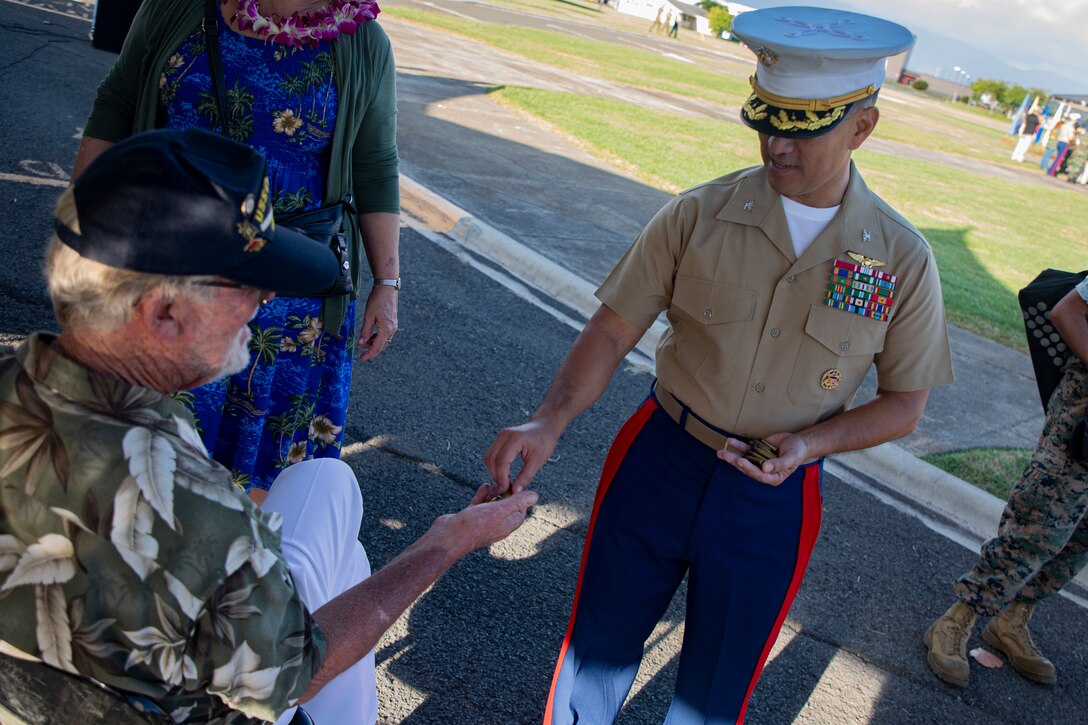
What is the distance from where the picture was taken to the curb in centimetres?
Answer: 507

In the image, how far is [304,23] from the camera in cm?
249

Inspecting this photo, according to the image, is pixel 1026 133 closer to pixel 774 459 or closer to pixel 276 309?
pixel 774 459

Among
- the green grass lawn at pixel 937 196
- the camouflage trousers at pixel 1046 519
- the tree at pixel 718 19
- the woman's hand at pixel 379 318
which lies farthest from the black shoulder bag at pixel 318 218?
the tree at pixel 718 19

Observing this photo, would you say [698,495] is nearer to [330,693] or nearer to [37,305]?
[330,693]

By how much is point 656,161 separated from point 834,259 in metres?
10.9

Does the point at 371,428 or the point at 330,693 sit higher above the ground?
the point at 330,693

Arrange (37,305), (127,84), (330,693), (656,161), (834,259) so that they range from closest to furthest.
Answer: (330,693) < (834,259) < (127,84) < (37,305) < (656,161)

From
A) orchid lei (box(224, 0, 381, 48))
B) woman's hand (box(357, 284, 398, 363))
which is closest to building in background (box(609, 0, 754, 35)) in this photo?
woman's hand (box(357, 284, 398, 363))

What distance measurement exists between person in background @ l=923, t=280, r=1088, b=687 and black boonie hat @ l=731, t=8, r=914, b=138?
179cm

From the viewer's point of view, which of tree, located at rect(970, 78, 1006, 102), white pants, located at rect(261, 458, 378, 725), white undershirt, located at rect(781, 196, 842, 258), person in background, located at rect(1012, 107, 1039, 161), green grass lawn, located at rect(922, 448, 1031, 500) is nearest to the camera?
white pants, located at rect(261, 458, 378, 725)

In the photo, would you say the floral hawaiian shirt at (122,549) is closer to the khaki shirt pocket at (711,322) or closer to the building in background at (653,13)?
the khaki shirt pocket at (711,322)

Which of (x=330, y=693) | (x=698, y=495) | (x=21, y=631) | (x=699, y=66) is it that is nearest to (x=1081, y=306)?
(x=698, y=495)

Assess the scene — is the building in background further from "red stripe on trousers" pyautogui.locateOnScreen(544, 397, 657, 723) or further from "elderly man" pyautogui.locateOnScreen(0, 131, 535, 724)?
"elderly man" pyautogui.locateOnScreen(0, 131, 535, 724)

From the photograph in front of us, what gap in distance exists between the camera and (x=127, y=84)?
2594 millimetres
